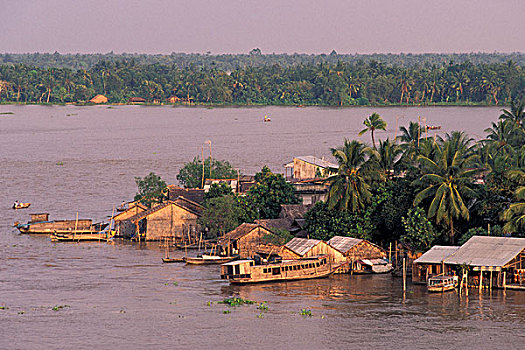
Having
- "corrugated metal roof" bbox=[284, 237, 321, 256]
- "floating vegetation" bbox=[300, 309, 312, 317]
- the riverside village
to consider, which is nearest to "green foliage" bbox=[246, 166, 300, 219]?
the riverside village

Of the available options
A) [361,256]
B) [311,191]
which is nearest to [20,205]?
[311,191]

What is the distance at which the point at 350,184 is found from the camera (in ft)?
134

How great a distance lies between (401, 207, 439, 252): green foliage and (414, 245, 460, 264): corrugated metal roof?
39.4 inches

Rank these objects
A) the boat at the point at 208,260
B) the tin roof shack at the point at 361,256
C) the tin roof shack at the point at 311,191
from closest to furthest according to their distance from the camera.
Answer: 1. the tin roof shack at the point at 361,256
2. the boat at the point at 208,260
3. the tin roof shack at the point at 311,191

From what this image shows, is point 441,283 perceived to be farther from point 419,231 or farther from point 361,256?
point 361,256

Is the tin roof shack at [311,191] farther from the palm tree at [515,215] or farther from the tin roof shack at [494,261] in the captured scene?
the tin roof shack at [494,261]

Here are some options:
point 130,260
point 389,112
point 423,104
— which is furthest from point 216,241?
point 423,104

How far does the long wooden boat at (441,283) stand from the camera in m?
35.4

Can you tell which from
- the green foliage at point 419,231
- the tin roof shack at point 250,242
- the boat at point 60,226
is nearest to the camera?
the green foliage at point 419,231

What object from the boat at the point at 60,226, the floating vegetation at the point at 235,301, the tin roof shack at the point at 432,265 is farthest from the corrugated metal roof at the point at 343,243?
the boat at the point at 60,226

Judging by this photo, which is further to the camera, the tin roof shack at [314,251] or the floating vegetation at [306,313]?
the tin roof shack at [314,251]

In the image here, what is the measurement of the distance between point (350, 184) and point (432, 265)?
6.17m

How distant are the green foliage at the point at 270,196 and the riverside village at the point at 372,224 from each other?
5 cm

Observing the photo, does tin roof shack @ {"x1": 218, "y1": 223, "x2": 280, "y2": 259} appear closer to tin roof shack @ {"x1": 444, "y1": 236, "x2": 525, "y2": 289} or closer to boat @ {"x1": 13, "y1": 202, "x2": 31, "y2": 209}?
tin roof shack @ {"x1": 444, "y1": 236, "x2": 525, "y2": 289}
